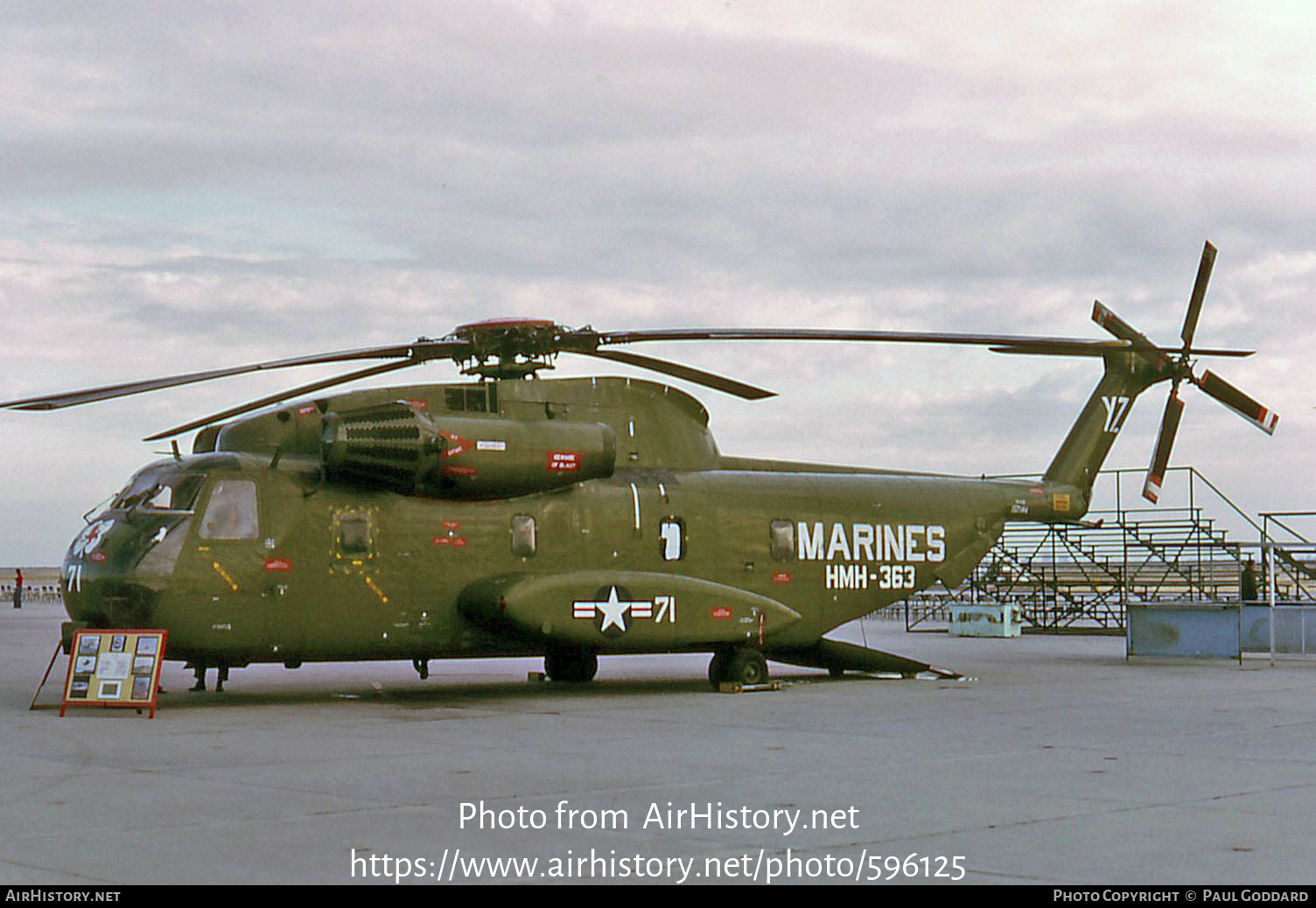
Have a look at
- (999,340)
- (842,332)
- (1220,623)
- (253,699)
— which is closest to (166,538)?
(253,699)

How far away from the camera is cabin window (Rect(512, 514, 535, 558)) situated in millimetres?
18562

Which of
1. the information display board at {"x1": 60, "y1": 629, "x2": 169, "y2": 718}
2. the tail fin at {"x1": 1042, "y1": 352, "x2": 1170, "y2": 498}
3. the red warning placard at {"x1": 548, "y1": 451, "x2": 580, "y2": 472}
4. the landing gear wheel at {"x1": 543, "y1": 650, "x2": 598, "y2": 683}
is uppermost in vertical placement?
the tail fin at {"x1": 1042, "y1": 352, "x2": 1170, "y2": 498}

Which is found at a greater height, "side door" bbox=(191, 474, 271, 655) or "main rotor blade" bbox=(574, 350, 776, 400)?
"main rotor blade" bbox=(574, 350, 776, 400)

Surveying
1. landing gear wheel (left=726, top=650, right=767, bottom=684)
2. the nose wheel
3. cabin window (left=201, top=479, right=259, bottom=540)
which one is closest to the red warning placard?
the nose wheel

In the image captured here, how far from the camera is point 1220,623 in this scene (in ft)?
85.3

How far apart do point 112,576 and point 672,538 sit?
23.5 feet

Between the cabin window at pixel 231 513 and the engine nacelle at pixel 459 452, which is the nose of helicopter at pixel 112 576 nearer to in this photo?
the cabin window at pixel 231 513

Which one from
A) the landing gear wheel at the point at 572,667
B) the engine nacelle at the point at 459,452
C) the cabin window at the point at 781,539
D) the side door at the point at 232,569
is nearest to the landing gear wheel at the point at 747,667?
the cabin window at the point at 781,539

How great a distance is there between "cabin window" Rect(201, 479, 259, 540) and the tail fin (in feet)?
41.9

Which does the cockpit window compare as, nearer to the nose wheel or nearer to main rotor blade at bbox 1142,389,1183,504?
the nose wheel

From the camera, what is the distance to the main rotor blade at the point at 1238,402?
22.8 metres

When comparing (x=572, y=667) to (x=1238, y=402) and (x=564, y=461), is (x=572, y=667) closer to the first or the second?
(x=564, y=461)
